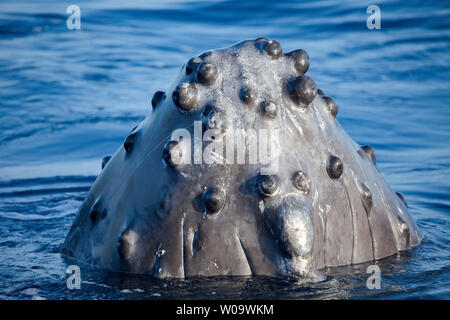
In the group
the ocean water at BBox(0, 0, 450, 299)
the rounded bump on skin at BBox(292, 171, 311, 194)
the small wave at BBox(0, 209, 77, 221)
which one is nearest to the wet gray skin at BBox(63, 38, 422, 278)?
the rounded bump on skin at BBox(292, 171, 311, 194)

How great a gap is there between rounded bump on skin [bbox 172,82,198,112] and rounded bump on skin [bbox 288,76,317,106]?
0.56m

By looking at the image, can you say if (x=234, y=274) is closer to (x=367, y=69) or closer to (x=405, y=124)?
(x=405, y=124)

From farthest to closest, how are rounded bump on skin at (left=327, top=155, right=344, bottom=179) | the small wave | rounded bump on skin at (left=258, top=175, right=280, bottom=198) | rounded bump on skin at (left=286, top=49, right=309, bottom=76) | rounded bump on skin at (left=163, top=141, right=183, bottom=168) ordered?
the small wave → rounded bump on skin at (left=286, top=49, right=309, bottom=76) → rounded bump on skin at (left=327, top=155, right=344, bottom=179) → rounded bump on skin at (left=163, top=141, right=183, bottom=168) → rounded bump on skin at (left=258, top=175, right=280, bottom=198)

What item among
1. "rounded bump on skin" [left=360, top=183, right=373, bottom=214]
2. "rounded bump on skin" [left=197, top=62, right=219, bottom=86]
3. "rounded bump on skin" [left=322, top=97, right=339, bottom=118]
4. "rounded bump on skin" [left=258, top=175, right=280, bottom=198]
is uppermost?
"rounded bump on skin" [left=197, top=62, right=219, bottom=86]

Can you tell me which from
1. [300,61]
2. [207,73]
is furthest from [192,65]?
[300,61]

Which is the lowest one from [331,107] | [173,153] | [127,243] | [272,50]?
[127,243]

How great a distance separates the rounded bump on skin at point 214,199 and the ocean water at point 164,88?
1.30ft

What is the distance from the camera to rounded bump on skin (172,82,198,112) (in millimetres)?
4199

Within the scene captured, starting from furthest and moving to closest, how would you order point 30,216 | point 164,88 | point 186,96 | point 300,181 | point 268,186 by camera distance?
1. point 164,88
2. point 30,216
3. point 186,96
4. point 300,181
5. point 268,186

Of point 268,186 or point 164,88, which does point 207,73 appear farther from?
point 164,88

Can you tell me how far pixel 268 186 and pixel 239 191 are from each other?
185 mm

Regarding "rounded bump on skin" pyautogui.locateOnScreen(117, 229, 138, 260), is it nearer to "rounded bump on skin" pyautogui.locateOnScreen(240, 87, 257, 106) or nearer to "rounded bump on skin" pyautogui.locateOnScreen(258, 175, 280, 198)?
"rounded bump on skin" pyautogui.locateOnScreen(258, 175, 280, 198)

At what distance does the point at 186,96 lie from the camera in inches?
165

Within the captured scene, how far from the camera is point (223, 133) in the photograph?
414 cm
